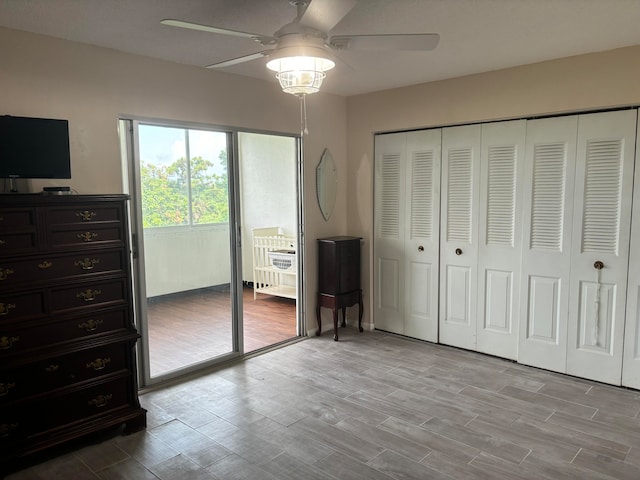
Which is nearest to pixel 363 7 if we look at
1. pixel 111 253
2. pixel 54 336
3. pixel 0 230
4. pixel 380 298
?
pixel 111 253

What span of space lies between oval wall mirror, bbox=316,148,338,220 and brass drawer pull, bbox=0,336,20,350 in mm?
2874

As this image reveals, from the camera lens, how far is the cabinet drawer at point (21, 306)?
2.41 m

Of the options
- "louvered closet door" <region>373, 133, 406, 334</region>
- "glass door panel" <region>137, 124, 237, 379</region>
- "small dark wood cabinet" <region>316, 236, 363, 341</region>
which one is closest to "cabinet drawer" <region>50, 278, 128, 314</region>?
"glass door panel" <region>137, 124, 237, 379</region>

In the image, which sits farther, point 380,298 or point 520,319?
point 380,298

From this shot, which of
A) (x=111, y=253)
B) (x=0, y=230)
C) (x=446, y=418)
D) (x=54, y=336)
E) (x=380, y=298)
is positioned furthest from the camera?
(x=380, y=298)

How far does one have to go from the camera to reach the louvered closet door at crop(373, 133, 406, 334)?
454 cm

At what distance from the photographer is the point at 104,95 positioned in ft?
10.2

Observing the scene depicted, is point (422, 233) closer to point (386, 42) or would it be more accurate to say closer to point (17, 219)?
point (386, 42)

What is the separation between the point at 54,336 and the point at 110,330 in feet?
1.00

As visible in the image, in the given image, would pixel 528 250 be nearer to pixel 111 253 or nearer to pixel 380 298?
pixel 380 298

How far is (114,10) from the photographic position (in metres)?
2.45

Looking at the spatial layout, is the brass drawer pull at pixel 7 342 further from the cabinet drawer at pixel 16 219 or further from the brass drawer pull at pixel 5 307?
the cabinet drawer at pixel 16 219

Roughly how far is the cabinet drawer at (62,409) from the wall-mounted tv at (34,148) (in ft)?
4.16

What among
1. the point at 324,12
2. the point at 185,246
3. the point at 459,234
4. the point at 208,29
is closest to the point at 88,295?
the point at 185,246
